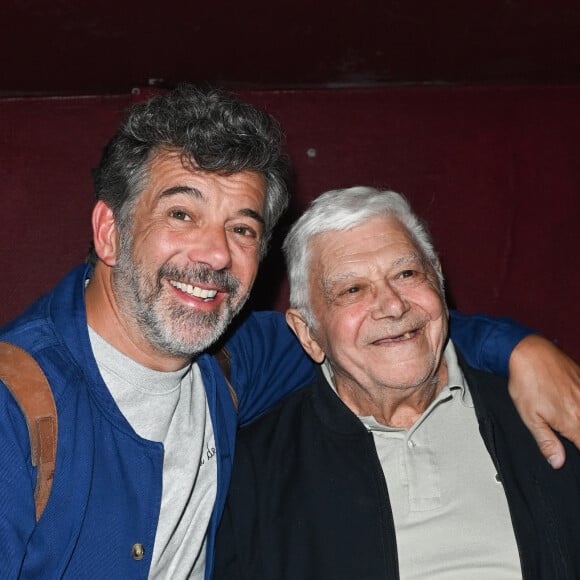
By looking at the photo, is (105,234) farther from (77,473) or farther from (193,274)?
(77,473)

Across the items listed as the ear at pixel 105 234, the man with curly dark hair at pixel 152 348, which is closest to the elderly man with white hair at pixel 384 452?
the man with curly dark hair at pixel 152 348

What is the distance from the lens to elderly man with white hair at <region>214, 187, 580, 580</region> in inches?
63.9

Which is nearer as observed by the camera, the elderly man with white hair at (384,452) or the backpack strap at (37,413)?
the backpack strap at (37,413)

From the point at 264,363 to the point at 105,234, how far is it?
0.54 m

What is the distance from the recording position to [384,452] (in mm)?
1767

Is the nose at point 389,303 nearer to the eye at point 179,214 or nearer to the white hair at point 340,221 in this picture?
the white hair at point 340,221

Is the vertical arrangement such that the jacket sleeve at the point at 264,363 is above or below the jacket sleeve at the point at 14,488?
above

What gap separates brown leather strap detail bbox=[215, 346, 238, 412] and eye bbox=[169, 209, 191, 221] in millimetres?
396

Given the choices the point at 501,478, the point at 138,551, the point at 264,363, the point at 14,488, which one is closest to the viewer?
the point at 14,488

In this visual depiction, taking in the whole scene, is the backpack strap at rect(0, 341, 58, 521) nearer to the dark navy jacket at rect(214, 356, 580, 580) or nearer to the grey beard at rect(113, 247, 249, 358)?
the grey beard at rect(113, 247, 249, 358)

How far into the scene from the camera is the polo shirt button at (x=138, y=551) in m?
1.44

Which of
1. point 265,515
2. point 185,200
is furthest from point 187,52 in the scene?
point 265,515

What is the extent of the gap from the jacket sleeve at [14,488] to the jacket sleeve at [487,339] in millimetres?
1092

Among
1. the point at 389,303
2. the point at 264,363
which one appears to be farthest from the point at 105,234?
the point at 389,303
